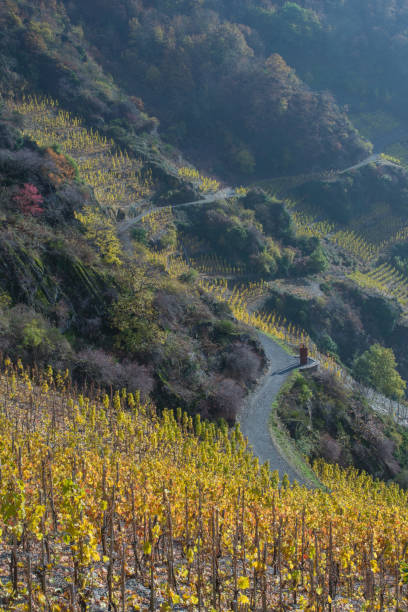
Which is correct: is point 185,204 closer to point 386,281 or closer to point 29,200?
point 386,281

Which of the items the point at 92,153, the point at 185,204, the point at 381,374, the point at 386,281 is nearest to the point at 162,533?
the point at 381,374

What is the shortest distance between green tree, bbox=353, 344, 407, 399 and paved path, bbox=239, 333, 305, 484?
10243 mm

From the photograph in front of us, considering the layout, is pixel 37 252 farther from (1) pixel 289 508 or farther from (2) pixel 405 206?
(2) pixel 405 206

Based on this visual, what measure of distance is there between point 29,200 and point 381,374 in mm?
27964

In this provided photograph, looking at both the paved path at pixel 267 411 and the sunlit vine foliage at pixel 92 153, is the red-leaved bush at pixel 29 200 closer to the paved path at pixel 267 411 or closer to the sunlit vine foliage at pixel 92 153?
the paved path at pixel 267 411

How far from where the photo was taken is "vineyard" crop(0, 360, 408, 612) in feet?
21.5

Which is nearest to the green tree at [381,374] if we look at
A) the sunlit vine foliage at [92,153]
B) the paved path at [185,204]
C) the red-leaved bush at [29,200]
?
the paved path at [185,204]

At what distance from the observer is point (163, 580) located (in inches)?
319

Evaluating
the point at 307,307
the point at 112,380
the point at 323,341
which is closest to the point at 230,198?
the point at 307,307

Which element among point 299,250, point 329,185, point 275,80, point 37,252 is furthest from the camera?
point 275,80

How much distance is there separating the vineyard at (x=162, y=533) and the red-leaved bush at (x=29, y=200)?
→ 10.4 metres

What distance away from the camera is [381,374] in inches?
1447

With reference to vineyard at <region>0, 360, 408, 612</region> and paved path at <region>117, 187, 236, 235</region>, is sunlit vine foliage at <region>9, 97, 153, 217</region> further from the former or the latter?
vineyard at <region>0, 360, 408, 612</region>

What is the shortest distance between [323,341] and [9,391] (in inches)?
1217
